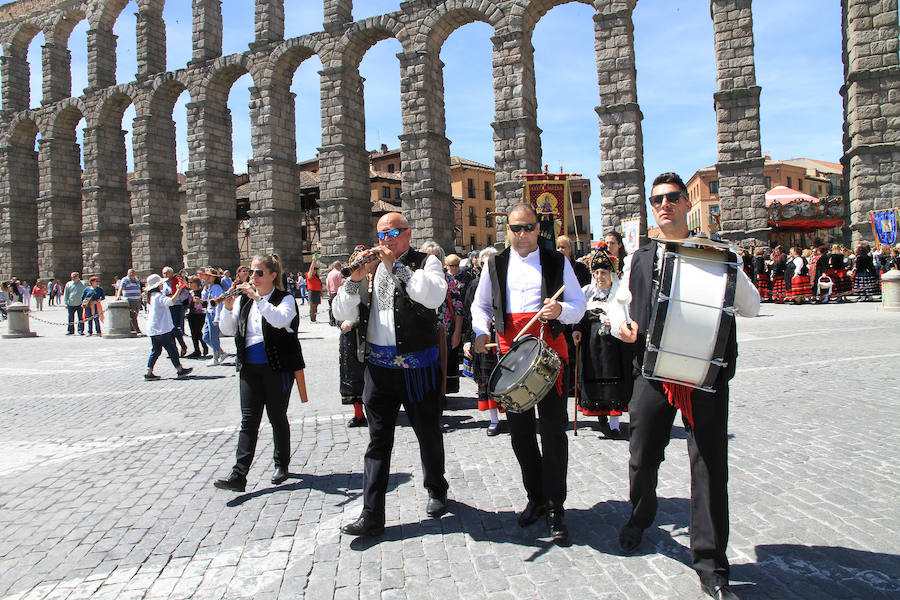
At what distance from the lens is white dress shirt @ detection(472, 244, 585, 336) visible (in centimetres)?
332

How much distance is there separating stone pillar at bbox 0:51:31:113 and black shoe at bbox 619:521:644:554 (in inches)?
1763

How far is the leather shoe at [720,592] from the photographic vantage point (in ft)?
8.05

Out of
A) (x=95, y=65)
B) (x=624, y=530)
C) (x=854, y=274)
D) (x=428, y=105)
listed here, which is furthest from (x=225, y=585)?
(x=95, y=65)

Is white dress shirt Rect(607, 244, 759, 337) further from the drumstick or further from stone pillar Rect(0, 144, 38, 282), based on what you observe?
stone pillar Rect(0, 144, 38, 282)

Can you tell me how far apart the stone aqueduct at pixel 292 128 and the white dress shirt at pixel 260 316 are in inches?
662

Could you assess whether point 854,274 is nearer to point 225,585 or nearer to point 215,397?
point 215,397

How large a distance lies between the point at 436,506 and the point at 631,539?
115cm

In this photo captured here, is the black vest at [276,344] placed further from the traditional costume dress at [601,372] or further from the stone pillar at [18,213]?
the stone pillar at [18,213]

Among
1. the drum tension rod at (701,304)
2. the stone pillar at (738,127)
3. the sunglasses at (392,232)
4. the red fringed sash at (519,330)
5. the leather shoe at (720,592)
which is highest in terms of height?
the stone pillar at (738,127)

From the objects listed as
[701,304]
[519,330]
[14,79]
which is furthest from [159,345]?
[14,79]

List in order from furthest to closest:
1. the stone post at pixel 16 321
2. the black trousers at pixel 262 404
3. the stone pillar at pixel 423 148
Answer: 1. the stone pillar at pixel 423 148
2. the stone post at pixel 16 321
3. the black trousers at pixel 262 404

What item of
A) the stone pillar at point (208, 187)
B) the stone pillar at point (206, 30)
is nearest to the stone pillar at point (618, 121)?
the stone pillar at point (208, 187)

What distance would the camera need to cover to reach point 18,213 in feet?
119

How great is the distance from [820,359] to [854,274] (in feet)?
37.1
